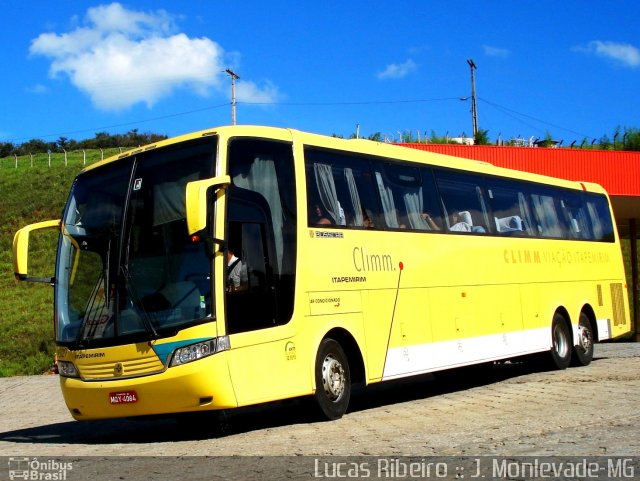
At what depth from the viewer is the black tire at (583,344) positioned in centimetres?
1833

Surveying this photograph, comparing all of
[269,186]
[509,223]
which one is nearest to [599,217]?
[509,223]

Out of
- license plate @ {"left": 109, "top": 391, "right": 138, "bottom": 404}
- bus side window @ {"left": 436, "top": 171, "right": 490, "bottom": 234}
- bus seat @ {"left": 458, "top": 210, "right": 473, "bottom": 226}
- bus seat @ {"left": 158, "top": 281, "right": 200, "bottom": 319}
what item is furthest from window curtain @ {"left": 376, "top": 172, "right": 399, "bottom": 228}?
license plate @ {"left": 109, "top": 391, "right": 138, "bottom": 404}

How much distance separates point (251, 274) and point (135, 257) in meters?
1.33

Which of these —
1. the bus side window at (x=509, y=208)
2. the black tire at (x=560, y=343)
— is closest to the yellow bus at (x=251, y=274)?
the bus side window at (x=509, y=208)

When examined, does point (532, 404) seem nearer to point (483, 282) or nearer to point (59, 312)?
point (483, 282)

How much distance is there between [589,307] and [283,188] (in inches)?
420

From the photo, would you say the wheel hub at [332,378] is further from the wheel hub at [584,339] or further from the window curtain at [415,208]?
the wheel hub at [584,339]

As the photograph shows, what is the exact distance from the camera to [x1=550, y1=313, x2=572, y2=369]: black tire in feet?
57.7

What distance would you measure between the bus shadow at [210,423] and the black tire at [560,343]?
1214 millimetres

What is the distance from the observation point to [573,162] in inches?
1168

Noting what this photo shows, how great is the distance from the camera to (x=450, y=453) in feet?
25.6

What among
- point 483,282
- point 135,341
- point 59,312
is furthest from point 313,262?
point 483,282

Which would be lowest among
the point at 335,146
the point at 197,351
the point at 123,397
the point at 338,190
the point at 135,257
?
the point at 123,397

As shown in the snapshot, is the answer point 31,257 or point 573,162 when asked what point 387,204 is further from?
point 31,257
